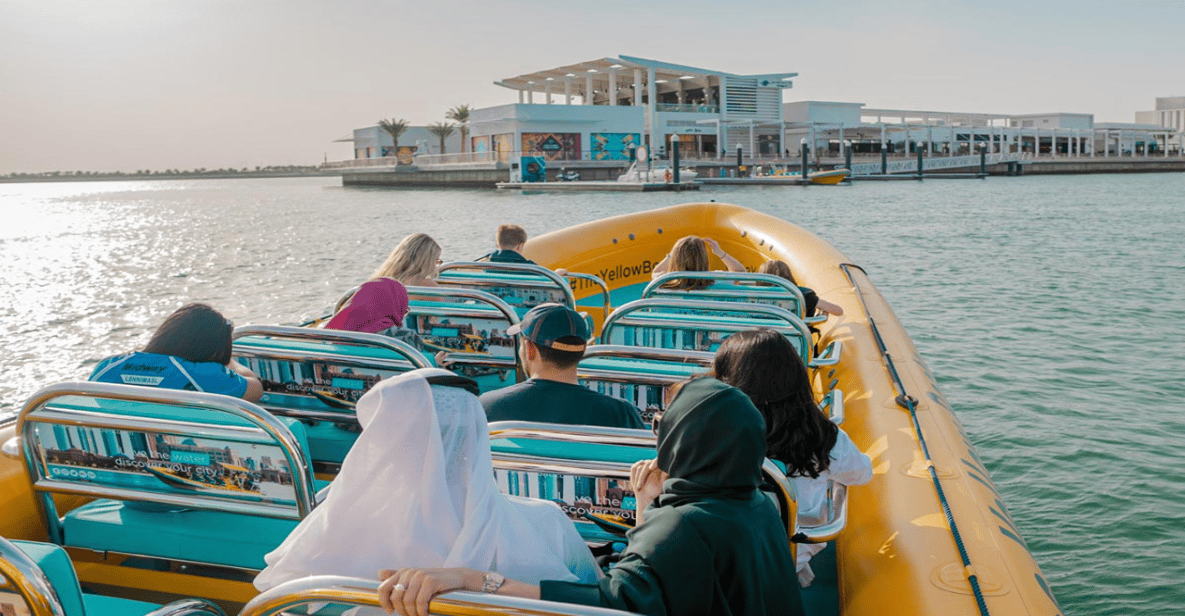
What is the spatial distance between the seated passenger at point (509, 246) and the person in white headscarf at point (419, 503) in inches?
218

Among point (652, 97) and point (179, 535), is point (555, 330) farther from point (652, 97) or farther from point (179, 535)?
point (652, 97)

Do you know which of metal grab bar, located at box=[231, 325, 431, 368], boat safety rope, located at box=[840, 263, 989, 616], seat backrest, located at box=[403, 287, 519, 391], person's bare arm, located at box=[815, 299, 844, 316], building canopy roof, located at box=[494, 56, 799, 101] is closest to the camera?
boat safety rope, located at box=[840, 263, 989, 616]

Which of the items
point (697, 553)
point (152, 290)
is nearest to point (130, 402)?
point (697, 553)

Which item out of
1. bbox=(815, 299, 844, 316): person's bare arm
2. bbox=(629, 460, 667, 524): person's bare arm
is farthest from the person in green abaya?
bbox=(815, 299, 844, 316): person's bare arm

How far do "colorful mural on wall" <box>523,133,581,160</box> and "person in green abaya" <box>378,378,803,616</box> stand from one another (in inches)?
2559

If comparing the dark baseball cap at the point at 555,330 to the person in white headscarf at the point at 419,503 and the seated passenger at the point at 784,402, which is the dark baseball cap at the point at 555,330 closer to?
the seated passenger at the point at 784,402

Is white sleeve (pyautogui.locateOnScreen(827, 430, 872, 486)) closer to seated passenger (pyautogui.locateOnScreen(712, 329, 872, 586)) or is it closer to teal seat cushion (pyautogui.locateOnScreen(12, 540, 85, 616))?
seated passenger (pyautogui.locateOnScreen(712, 329, 872, 586))

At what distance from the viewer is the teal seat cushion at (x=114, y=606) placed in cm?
301

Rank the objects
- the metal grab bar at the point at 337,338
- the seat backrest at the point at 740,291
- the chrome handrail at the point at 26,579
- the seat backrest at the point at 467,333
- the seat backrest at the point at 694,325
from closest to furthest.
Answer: the chrome handrail at the point at 26,579 → the metal grab bar at the point at 337,338 → the seat backrest at the point at 694,325 → the seat backrest at the point at 467,333 → the seat backrest at the point at 740,291

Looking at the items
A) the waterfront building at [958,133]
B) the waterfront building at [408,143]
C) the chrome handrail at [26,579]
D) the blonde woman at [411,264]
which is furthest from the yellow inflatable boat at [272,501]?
the waterfront building at [408,143]

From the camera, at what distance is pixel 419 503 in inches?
67.8

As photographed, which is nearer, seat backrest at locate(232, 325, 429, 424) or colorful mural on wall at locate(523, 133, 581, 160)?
seat backrest at locate(232, 325, 429, 424)

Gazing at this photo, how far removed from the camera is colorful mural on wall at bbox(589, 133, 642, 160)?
2643 inches

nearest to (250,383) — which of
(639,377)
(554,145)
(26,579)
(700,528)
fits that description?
(639,377)
